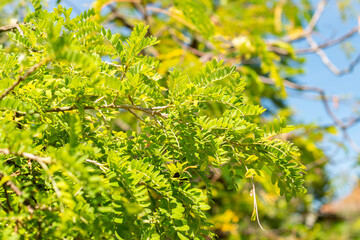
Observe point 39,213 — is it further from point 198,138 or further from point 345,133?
point 345,133

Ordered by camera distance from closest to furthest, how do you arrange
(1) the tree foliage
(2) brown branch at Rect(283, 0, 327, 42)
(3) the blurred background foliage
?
(1) the tree foliage → (3) the blurred background foliage → (2) brown branch at Rect(283, 0, 327, 42)

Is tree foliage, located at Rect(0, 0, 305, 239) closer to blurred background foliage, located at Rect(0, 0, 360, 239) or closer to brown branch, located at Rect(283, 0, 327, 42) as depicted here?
blurred background foliage, located at Rect(0, 0, 360, 239)

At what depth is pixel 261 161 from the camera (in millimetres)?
474

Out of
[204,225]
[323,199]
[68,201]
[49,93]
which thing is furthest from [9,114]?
[323,199]

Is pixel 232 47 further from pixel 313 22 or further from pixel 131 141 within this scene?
pixel 131 141

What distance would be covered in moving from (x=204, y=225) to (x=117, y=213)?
146mm

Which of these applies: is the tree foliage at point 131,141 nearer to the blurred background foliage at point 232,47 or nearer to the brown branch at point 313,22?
the blurred background foliage at point 232,47

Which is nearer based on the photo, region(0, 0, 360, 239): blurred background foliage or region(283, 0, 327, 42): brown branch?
region(0, 0, 360, 239): blurred background foliage

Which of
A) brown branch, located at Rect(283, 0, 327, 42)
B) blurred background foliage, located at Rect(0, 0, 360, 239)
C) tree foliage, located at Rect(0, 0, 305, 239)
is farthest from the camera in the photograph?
Result: brown branch, located at Rect(283, 0, 327, 42)

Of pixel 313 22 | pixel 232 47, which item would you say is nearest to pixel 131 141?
pixel 232 47

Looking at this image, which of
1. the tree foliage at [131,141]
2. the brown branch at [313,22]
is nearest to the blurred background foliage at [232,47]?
the brown branch at [313,22]

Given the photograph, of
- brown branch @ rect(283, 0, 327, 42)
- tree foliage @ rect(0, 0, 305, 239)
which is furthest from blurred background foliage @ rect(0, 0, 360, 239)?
tree foliage @ rect(0, 0, 305, 239)

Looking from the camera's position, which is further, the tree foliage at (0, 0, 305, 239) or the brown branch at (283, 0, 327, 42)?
the brown branch at (283, 0, 327, 42)

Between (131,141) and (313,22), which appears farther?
(313,22)
